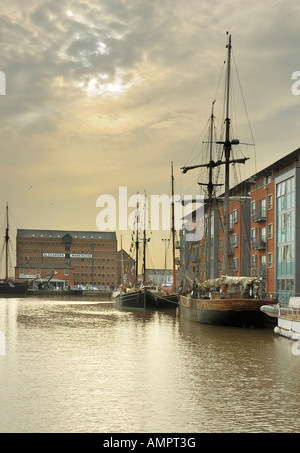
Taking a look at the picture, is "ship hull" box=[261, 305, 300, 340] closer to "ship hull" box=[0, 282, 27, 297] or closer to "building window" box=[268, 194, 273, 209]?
"building window" box=[268, 194, 273, 209]

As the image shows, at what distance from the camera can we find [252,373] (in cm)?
2125

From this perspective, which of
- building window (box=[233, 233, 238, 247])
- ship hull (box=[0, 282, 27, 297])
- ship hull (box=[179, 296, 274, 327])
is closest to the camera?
ship hull (box=[179, 296, 274, 327])

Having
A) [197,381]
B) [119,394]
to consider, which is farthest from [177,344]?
[119,394]

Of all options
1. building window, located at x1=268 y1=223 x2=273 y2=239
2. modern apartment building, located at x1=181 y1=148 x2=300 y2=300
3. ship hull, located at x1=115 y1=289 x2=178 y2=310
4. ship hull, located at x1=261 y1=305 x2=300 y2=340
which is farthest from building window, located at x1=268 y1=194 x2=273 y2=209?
ship hull, located at x1=261 y1=305 x2=300 y2=340

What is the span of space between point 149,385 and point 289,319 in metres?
16.7

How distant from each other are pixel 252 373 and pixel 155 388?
4820mm

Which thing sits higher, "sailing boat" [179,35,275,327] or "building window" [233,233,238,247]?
"building window" [233,233,238,247]

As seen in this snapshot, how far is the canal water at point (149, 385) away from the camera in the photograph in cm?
1384

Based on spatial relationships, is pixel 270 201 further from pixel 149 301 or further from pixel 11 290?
pixel 11 290

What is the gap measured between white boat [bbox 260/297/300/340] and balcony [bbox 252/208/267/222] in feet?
87.7

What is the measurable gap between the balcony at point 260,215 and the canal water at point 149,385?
31675 millimetres

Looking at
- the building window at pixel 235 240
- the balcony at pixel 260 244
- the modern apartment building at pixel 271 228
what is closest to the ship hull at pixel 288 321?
the modern apartment building at pixel 271 228

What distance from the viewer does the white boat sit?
3194cm

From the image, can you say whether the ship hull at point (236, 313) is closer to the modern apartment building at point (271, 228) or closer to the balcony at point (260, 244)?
the modern apartment building at point (271, 228)
